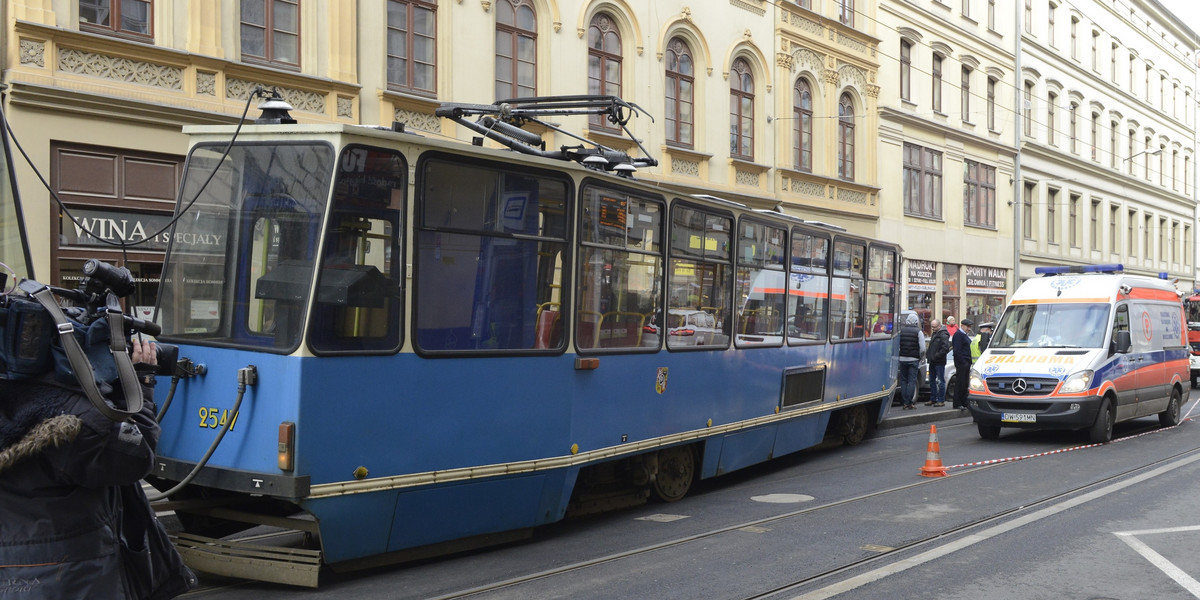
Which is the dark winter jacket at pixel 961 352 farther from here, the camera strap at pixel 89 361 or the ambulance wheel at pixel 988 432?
the camera strap at pixel 89 361

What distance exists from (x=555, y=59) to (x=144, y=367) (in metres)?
17.0

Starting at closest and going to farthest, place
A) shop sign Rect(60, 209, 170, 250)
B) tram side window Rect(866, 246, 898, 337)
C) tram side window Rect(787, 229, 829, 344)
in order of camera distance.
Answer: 1. tram side window Rect(787, 229, 829, 344)
2. shop sign Rect(60, 209, 170, 250)
3. tram side window Rect(866, 246, 898, 337)

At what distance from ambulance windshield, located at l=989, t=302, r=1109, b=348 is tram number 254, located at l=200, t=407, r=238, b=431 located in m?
12.1

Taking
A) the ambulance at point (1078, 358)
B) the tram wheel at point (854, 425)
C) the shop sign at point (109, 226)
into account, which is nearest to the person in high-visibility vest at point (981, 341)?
the ambulance at point (1078, 358)

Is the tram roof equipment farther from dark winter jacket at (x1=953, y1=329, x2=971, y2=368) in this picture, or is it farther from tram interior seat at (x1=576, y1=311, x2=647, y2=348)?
dark winter jacket at (x1=953, y1=329, x2=971, y2=368)

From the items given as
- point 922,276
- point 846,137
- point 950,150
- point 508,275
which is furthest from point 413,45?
point 950,150

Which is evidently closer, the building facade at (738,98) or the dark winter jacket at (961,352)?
the building facade at (738,98)

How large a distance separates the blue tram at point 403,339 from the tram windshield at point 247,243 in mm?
14

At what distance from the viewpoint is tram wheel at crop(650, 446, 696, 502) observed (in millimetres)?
9617

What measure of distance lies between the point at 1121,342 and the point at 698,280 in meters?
7.95

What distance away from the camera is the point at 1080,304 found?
15.3m

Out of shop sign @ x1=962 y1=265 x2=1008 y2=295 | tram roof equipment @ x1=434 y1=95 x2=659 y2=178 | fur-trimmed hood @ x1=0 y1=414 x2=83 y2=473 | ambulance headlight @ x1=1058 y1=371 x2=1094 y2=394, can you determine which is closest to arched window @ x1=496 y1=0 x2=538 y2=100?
tram roof equipment @ x1=434 y1=95 x2=659 y2=178

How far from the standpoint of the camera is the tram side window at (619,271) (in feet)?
26.6

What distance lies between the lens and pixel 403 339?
6.66m
